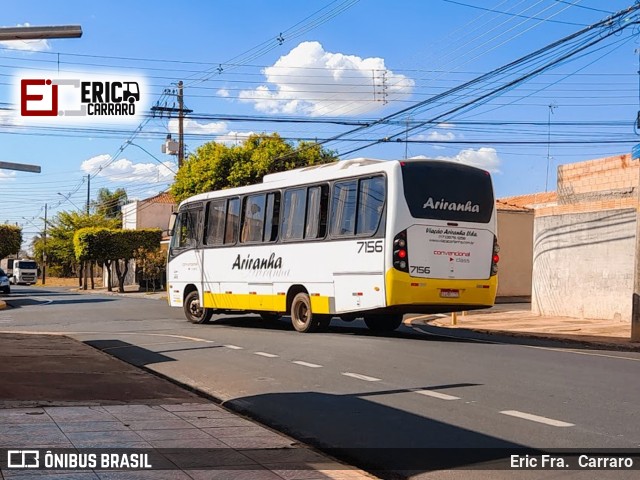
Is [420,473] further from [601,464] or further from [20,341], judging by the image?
[20,341]

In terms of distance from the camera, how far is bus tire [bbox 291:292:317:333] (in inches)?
707

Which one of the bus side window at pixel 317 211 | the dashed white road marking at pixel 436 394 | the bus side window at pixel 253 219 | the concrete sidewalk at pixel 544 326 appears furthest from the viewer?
the bus side window at pixel 253 219

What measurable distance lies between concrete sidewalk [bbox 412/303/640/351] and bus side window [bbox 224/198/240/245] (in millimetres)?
6424

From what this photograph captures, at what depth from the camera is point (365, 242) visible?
1616cm

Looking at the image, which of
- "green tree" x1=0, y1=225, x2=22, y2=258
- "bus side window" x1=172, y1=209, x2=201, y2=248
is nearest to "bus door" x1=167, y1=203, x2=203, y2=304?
"bus side window" x1=172, y1=209, x2=201, y2=248

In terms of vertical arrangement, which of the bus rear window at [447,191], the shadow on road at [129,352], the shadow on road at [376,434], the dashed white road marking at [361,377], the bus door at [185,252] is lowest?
the shadow on road at [129,352]

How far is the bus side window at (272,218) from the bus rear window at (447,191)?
15.4 feet

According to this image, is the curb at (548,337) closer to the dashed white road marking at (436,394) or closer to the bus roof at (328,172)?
the bus roof at (328,172)

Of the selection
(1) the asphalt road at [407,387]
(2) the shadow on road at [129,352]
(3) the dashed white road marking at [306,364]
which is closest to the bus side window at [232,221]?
(1) the asphalt road at [407,387]

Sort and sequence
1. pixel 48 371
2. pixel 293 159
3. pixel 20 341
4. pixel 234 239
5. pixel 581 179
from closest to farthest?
pixel 48 371
pixel 20 341
pixel 234 239
pixel 581 179
pixel 293 159

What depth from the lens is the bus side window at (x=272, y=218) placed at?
63.5ft

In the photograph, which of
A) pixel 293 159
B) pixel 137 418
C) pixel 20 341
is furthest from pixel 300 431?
pixel 293 159

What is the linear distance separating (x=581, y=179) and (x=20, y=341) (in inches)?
729

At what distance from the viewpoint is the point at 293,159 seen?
45.0 metres
